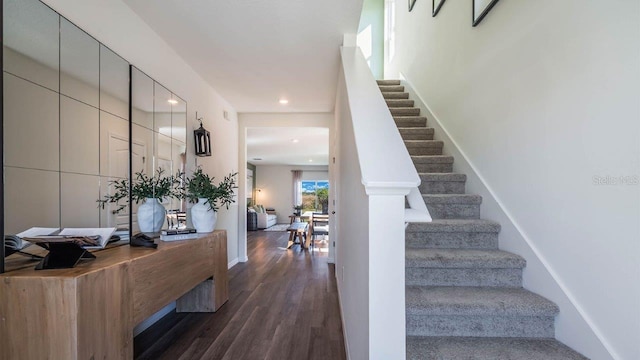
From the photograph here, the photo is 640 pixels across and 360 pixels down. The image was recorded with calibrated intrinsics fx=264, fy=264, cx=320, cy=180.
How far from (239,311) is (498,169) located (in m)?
2.54

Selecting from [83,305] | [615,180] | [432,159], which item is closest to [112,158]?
[83,305]

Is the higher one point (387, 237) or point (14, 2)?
point (14, 2)

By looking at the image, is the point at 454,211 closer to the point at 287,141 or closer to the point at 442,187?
the point at 442,187

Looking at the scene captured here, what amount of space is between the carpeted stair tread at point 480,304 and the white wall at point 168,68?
8.20ft

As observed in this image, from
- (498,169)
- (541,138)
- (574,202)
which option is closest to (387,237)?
(574,202)

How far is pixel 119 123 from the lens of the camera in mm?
1824

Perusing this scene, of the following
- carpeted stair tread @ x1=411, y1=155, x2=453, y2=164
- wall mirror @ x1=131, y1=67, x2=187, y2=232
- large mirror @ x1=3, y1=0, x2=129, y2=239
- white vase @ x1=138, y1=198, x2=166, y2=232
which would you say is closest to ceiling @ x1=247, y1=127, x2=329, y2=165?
wall mirror @ x1=131, y1=67, x2=187, y2=232

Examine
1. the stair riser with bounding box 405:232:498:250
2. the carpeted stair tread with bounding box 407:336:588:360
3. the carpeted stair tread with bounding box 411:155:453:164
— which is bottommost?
the carpeted stair tread with bounding box 407:336:588:360

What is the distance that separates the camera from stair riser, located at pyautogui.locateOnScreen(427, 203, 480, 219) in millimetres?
2057

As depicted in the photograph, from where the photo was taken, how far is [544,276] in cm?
142

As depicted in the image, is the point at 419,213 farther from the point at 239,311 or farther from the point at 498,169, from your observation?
the point at 239,311

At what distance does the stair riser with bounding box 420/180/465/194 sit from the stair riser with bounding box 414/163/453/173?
0.26 metres

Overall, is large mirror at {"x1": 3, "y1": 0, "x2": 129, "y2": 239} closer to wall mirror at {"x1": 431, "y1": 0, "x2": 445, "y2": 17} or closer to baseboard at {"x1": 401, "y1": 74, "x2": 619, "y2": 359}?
baseboard at {"x1": 401, "y1": 74, "x2": 619, "y2": 359}

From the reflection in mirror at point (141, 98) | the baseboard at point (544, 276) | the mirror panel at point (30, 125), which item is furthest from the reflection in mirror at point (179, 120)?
the baseboard at point (544, 276)
